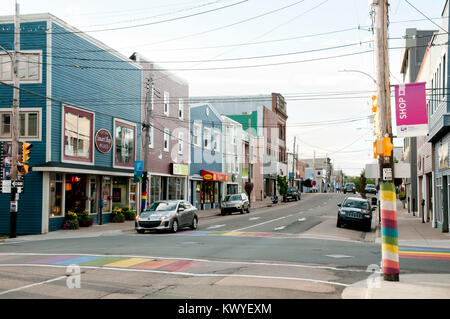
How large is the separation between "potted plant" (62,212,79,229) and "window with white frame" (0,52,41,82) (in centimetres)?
725

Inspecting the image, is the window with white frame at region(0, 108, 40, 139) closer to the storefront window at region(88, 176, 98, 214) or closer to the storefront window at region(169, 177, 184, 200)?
the storefront window at region(88, 176, 98, 214)

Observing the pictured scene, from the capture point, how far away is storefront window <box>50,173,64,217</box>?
23.7 meters

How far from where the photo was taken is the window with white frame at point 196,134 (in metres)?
43.3

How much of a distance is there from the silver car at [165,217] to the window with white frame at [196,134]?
20.1 metres

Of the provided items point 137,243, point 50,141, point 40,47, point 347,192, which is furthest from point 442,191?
point 347,192

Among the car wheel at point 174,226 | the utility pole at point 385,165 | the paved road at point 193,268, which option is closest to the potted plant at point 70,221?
the car wheel at point 174,226

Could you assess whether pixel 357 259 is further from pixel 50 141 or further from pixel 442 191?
pixel 50 141

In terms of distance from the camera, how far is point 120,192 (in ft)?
101

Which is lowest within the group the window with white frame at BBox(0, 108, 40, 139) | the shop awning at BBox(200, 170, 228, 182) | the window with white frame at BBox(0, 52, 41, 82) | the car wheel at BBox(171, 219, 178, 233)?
the car wheel at BBox(171, 219, 178, 233)

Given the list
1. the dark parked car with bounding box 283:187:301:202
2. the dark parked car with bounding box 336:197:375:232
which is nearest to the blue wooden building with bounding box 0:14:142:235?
the dark parked car with bounding box 336:197:375:232

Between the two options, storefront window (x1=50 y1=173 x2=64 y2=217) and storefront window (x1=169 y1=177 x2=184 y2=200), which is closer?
storefront window (x1=50 y1=173 x2=64 y2=217)
